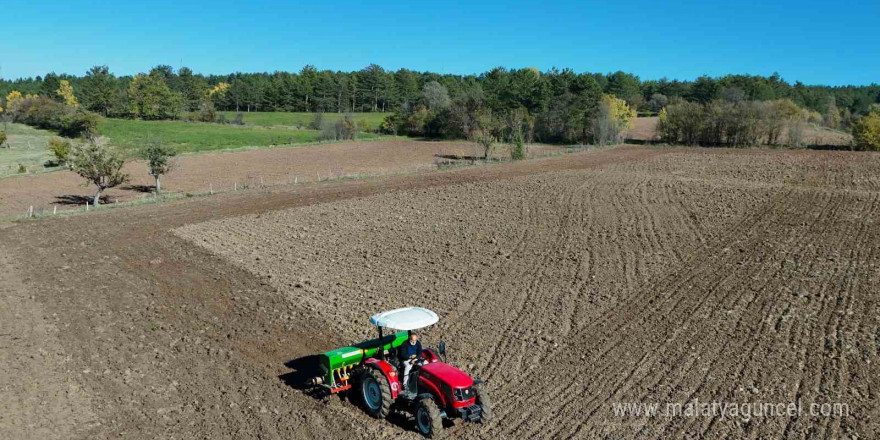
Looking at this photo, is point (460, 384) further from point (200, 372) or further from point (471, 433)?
point (200, 372)

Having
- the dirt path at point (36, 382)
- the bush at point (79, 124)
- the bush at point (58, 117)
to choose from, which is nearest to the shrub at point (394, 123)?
the bush at point (58, 117)

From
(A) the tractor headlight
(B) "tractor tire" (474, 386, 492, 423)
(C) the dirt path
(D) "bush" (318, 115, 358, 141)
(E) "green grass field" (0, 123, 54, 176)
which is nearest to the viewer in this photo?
(A) the tractor headlight

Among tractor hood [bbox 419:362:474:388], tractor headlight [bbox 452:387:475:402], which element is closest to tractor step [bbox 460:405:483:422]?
tractor headlight [bbox 452:387:475:402]

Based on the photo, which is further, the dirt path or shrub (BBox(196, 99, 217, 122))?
shrub (BBox(196, 99, 217, 122))

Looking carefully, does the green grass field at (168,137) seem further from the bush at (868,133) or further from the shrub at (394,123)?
the bush at (868,133)

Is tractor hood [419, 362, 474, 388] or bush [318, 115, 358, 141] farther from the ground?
bush [318, 115, 358, 141]

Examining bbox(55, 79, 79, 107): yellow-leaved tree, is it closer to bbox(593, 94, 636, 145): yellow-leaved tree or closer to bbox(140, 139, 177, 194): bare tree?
bbox(140, 139, 177, 194): bare tree

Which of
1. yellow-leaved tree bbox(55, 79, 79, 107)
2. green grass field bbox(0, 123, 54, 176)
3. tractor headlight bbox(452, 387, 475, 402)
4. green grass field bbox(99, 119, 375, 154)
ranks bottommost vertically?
tractor headlight bbox(452, 387, 475, 402)
